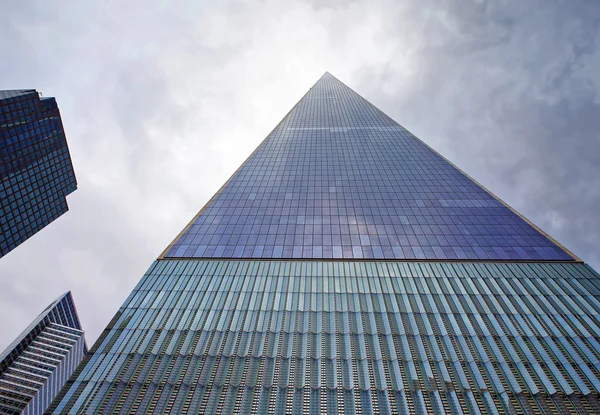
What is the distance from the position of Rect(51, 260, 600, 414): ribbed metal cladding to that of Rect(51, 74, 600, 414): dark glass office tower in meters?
0.12

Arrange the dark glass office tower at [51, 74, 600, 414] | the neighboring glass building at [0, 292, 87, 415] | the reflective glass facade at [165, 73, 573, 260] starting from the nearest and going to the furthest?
1. the dark glass office tower at [51, 74, 600, 414]
2. the reflective glass facade at [165, 73, 573, 260]
3. the neighboring glass building at [0, 292, 87, 415]

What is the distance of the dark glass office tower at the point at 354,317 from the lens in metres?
21.7

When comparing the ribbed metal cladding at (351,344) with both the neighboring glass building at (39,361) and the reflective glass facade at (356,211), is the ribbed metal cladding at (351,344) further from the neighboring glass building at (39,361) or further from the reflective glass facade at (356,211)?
the neighboring glass building at (39,361)

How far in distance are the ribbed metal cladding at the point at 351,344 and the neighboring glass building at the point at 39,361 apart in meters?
146

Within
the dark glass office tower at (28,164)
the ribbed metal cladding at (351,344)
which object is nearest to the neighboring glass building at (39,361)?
the dark glass office tower at (28,164)

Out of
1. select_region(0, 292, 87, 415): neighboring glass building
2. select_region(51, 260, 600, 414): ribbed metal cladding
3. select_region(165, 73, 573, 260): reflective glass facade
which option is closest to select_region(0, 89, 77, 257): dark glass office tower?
select_region(0, 292, 87, 415): neighboring glass building

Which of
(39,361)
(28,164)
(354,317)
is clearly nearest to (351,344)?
(354,317)

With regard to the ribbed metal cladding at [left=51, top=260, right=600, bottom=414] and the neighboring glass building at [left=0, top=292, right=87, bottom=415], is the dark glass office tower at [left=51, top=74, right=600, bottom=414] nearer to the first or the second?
the ribbed metal cladding at [left=51, top=260, right=600, bottom=414]

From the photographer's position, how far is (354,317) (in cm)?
2819

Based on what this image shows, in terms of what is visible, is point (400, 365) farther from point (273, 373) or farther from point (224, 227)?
point (224, 227)

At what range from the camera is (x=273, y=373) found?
2316 centimetres

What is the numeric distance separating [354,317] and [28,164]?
115 m

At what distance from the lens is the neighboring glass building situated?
5049 inches

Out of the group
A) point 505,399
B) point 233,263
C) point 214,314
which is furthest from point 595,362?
point 233,263
